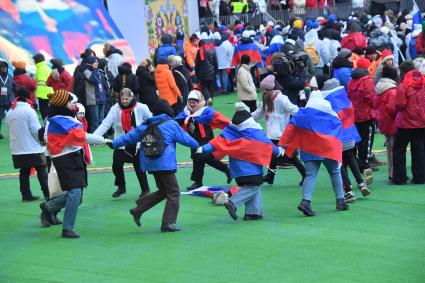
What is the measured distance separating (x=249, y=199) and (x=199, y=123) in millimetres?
2279

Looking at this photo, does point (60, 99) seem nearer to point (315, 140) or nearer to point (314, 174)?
point (315, 140)

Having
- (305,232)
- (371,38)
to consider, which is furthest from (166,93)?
(305,232)

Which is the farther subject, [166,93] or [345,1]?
[345,1]

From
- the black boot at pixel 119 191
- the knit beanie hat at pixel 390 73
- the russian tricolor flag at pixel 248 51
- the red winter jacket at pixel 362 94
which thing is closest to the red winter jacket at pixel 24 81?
the russian tricolor flag at pixel 248 51

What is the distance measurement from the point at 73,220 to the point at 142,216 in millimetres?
1384

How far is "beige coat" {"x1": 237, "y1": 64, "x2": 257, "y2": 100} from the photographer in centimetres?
1964

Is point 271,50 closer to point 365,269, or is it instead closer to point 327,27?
point 327,27

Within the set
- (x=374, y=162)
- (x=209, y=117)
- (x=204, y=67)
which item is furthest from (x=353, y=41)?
(x=209, y=117)

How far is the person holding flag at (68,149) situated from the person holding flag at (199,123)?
7.93 ft

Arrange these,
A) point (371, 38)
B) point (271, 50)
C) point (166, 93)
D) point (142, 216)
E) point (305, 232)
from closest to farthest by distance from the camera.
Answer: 1. point (305, 232)
2. point (142, 216)
3. point (166, 93)
4. point (371, 38)
5. point (271, 50)

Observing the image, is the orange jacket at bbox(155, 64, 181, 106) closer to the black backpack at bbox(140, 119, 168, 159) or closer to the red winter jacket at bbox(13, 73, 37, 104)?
the red winter jacket at bbox(13, 73, 37, 104)

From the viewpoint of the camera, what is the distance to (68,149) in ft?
39.1

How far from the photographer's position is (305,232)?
1156 centimetres

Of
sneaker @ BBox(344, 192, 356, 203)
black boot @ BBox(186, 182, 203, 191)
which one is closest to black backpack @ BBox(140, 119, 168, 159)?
sneaker @ BBox(344, 192, 356, 203)
